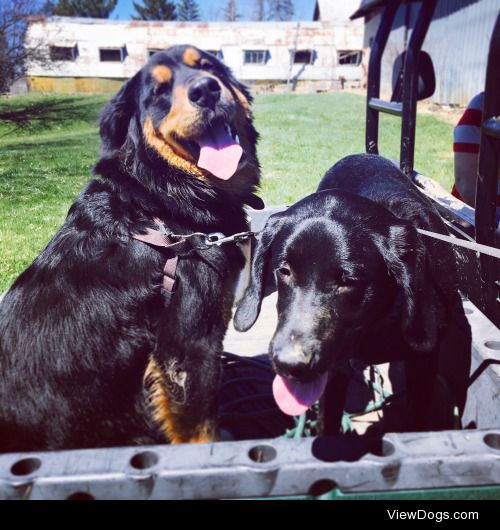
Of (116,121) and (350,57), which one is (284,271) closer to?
(116,121)

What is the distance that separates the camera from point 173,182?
2.52 metres

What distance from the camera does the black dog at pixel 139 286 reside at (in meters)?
1.97

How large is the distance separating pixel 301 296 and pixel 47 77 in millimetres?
39511

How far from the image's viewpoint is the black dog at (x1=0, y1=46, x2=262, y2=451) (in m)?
1.97

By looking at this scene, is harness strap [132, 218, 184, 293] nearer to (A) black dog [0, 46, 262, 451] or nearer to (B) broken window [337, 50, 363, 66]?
(A) black dog [0, 46, 262, 451]

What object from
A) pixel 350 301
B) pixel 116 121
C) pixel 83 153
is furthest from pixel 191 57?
pixel 83 153

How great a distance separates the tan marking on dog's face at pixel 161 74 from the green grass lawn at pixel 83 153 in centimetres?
42

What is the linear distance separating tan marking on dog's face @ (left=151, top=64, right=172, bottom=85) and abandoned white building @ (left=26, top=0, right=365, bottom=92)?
128 feet

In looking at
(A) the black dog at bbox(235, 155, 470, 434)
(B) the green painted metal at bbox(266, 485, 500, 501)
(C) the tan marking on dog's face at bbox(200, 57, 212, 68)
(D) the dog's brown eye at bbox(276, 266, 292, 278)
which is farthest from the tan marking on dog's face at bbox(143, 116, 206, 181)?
(B) the green painted metal at bbox(266, 485, 500, 501)

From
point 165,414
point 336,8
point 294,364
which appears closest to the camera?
point 294,364

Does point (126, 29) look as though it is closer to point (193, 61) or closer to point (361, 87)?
point (361, 87)

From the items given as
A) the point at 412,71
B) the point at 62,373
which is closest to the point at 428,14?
the point at 412,71

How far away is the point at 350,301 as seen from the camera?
184cm
